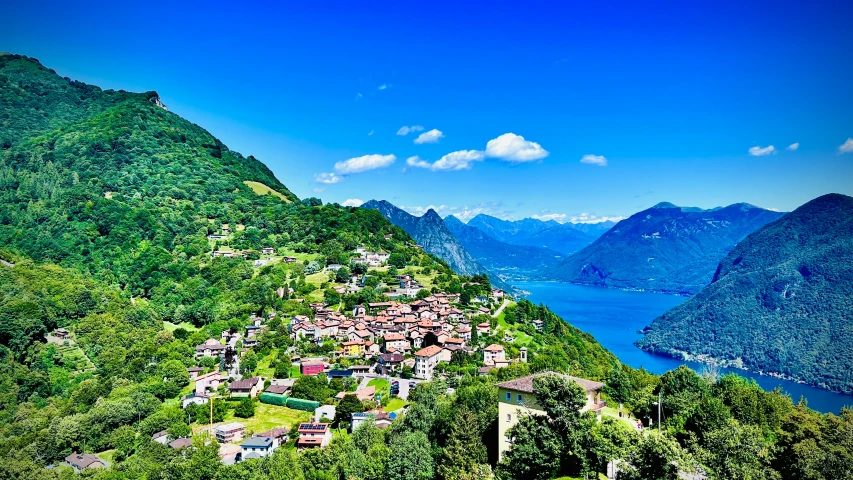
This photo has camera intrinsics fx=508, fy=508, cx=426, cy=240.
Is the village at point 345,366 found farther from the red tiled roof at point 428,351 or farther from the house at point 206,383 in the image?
the red tiled roof at point 428,351

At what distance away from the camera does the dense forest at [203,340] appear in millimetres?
19375

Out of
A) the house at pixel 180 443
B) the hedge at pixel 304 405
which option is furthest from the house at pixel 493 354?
the house at pixel 180 443

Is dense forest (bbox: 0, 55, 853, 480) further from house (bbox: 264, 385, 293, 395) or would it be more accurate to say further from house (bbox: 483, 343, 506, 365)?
house (bbox: 483, 343, 506, 365)

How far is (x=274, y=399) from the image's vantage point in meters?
39.1

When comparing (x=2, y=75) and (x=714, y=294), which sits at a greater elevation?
(x=2, y=75)

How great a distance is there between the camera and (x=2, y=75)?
121375 mm

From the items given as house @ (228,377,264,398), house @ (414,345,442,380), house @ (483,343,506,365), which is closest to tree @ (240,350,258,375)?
house @ (228,377,264,398)

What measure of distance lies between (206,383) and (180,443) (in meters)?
10.3

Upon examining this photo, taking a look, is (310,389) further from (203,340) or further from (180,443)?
(203,340)

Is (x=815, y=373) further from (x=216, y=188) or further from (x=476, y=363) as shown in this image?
(x=216, y=188)

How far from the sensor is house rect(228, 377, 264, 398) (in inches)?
1591

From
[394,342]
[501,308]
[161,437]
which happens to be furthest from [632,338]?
[161,437]

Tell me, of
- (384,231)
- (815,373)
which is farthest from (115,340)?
(815,373)

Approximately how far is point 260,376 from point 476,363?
18.5 metres
